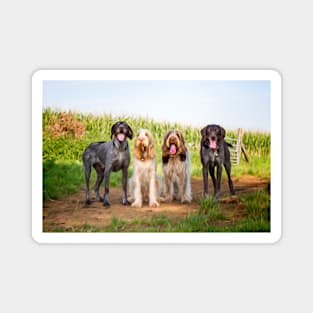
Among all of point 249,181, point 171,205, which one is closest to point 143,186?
point 171,205

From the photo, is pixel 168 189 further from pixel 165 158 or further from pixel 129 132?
pixel 129 132

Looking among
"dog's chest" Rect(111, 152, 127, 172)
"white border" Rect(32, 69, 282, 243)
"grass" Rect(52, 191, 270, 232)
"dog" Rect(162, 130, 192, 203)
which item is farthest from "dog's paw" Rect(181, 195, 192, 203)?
"dog's chest" Rect(111, 152, 127, 172)

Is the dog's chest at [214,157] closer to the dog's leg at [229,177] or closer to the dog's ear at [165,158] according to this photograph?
the dog's leg at [229,177]

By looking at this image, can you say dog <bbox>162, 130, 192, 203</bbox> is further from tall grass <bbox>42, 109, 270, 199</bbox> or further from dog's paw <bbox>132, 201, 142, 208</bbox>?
dog's paw <bbox>132, 201, 142, 208</bbox>

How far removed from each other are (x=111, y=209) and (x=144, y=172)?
365 millimetres

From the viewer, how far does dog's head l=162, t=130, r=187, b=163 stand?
19.3 feet

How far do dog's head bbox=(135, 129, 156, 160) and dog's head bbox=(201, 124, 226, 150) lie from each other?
0.38 meters

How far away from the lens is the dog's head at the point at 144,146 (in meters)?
5.88

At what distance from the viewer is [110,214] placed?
19.3ft

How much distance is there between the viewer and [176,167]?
5.94 metres

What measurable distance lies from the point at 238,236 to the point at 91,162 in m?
1.21
